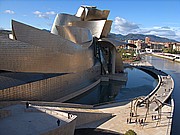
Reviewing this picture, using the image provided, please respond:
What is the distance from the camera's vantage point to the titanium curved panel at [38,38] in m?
17.5

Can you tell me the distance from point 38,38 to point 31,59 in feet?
6.61

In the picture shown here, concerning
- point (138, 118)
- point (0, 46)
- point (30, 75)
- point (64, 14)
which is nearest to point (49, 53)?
point (30, 75)

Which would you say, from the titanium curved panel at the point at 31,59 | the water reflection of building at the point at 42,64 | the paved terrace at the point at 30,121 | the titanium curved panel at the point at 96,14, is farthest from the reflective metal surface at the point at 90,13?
the paved terrace at the point at 30,121

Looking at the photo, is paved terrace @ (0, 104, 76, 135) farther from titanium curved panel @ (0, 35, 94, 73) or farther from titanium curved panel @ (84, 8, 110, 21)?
titanium curved panel @ (84, 8, 110, 21)

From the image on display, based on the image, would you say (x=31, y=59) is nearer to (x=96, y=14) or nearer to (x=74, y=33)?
(x=74, y=33)

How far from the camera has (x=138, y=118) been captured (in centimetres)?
1631

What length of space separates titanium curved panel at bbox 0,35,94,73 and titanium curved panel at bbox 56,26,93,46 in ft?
15.8

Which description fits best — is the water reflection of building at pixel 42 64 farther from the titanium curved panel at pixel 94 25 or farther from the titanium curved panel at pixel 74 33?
the titanium curved panel at pixel 94 25

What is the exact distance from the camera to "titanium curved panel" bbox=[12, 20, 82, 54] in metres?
17.5

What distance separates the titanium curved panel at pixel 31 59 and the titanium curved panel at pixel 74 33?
4806 mm

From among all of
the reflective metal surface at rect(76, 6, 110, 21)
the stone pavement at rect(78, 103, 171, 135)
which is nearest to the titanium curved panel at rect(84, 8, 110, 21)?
the reflective metal surface at rect(76, 6, 110, 21)

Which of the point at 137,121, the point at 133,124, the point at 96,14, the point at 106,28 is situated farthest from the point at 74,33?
the point at 133,124

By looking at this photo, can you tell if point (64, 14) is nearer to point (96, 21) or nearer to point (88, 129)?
point (96, 21)

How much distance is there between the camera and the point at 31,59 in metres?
17.8
